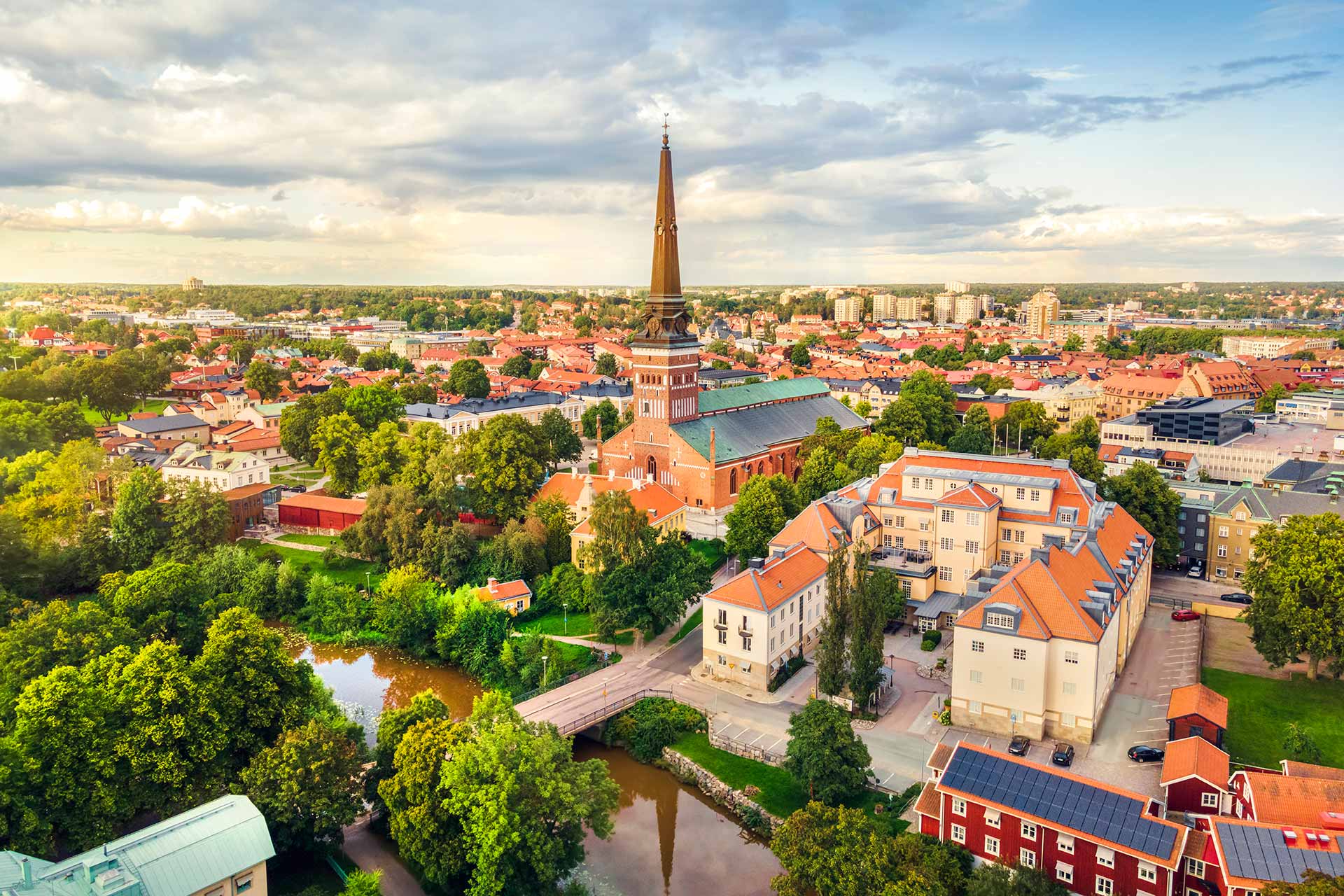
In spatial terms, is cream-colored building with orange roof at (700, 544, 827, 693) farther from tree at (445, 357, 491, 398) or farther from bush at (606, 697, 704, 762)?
tree at (445, 357, 491, 398)

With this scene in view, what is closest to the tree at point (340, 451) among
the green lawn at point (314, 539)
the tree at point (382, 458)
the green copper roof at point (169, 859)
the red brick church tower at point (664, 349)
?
the tree at point (382, 458)

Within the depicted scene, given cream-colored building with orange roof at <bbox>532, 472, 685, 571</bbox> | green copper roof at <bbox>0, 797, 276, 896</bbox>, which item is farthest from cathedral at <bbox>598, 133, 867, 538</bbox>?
green copper roof at <bbox>0, 797, 276, 896</bbox>

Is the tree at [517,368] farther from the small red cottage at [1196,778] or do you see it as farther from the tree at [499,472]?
the small red cottage at [1196,778]

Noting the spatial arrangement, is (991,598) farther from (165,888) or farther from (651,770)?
(165,888)

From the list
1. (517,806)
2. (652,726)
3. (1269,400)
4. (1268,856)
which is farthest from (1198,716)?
(1269,400)

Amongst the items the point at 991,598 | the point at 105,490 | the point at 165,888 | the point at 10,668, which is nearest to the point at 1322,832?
the point at 991,598

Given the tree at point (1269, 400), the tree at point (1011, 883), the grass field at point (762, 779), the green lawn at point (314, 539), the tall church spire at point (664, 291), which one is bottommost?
the grass field at point (762, 779)
